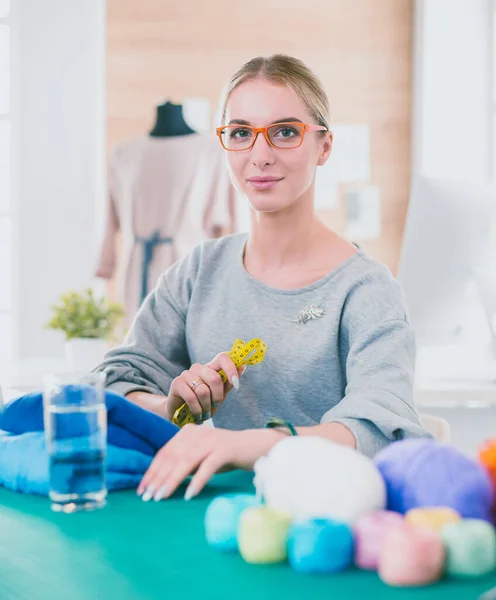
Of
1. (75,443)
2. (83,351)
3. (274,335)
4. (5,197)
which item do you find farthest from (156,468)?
(5,197)

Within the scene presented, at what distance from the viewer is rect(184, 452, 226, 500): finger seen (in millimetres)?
946

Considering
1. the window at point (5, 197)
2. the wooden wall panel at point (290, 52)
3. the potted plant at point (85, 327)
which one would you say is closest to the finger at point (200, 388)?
the potted plant at point (85, 327)

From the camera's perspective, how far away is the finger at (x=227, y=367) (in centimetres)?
122

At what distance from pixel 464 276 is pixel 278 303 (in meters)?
0.67

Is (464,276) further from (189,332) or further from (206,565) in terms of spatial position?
(206,565)

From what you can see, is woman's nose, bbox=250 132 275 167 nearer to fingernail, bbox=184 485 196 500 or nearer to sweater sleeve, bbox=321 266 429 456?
sweater sleeve, bbox=321 266 429 456

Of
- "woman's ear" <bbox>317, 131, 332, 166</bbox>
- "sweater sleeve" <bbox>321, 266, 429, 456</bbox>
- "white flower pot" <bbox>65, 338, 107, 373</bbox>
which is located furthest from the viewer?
"white flower pot" <bbox>65, 338, 107, 373</bbox>

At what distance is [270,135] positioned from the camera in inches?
54.4

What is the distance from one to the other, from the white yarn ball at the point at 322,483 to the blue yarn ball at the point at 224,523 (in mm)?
36

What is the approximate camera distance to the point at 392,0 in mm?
4871

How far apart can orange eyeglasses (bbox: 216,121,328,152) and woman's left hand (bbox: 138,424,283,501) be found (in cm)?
Answer: 53

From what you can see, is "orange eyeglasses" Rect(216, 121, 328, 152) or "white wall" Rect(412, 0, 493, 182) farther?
"white wall" Rect(412, 0, 493, 182)

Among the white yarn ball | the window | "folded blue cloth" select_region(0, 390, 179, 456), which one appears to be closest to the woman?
"folded blue cloth" select_region(0, 390, 179, 456)

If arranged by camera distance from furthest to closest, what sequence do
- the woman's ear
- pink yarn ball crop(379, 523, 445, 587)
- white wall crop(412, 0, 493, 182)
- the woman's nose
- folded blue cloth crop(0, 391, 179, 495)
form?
white wall crop(412, 0, 493, 182) < the woman's ear < the woman's nose < folded blue cloth crop(0, 391, 179, 495) < pink yarn ball crop(379, 523, 445, 587)
